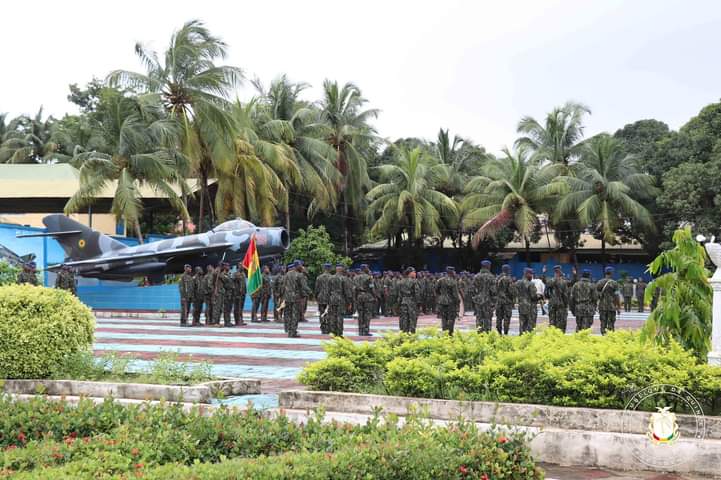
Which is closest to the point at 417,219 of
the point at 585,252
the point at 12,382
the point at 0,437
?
the point at 585,252

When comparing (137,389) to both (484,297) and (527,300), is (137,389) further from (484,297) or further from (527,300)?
(484,297)

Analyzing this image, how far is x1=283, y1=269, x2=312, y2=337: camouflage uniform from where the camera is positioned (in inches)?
685

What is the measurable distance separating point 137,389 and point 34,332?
1.47 metres

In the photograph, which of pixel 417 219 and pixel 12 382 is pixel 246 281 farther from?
pixel 417 219

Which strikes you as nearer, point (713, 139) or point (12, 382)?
point (12, 382)

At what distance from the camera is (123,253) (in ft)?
93.7

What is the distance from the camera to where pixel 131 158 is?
2948cm

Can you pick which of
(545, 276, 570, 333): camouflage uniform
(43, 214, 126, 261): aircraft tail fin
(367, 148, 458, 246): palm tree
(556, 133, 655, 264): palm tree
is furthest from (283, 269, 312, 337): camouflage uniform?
(556, 133, 655, 264): palm tree

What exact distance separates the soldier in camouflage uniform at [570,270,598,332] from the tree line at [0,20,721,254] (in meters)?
15.0

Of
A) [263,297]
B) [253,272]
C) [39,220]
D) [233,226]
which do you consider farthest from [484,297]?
[39,220]

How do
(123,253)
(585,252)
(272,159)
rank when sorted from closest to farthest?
1. (123,253)
2. (272,159)
3. (585,252)

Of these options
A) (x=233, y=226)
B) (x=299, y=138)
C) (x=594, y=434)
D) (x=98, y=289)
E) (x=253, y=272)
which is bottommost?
(x=594, y=434)

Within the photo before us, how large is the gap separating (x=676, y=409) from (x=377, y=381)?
109 inches

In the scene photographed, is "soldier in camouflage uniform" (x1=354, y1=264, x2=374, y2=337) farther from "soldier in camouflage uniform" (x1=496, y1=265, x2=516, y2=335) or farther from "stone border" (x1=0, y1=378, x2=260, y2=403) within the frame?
"stone border" (x1=0, y1=378, x2=260, y2=403)
